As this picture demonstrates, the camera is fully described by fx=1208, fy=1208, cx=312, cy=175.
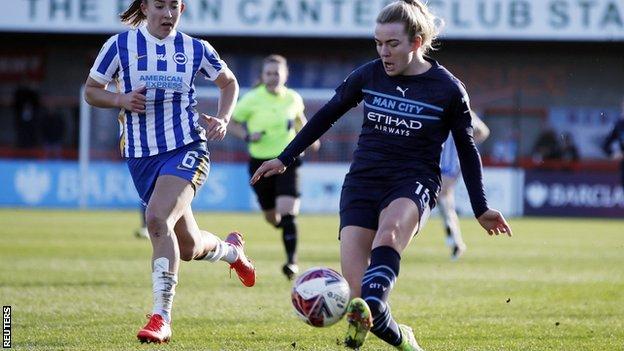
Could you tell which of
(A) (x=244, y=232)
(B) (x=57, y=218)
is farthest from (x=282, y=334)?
(B) (x=57, y=218)

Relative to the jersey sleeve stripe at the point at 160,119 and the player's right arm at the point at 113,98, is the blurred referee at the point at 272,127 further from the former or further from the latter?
the player's right arm at the point at 113,98

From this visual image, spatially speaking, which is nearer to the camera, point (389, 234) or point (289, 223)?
point (389, 234)

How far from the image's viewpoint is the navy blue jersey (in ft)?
21.1

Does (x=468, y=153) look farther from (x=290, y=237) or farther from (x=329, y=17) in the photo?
(x=329, y=17)

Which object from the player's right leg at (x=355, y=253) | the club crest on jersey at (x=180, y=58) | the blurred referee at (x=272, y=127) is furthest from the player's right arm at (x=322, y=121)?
the blurred referee at (x=272, y=127)

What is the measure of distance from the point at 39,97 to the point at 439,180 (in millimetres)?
27732

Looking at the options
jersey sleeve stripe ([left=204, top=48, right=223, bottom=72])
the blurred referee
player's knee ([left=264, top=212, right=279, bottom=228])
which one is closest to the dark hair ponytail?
jersey sleeve stripe ([left=204, top=48, right=223, bottom=72])

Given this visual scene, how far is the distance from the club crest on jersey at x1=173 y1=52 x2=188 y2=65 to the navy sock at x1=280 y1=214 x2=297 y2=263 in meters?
4.69

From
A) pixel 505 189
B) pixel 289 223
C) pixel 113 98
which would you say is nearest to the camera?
pixel 113 98

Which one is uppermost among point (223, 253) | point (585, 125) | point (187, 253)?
point (187, 253)

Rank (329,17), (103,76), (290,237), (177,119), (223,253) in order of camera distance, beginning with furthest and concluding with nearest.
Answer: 1. (329,17)
2. (290,237)
3. (223,253)
4. (177,119)
5. (103,76)

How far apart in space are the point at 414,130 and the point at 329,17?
24.2 metres

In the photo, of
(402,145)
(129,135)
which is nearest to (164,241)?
(129,135)

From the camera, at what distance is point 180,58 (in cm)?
771
